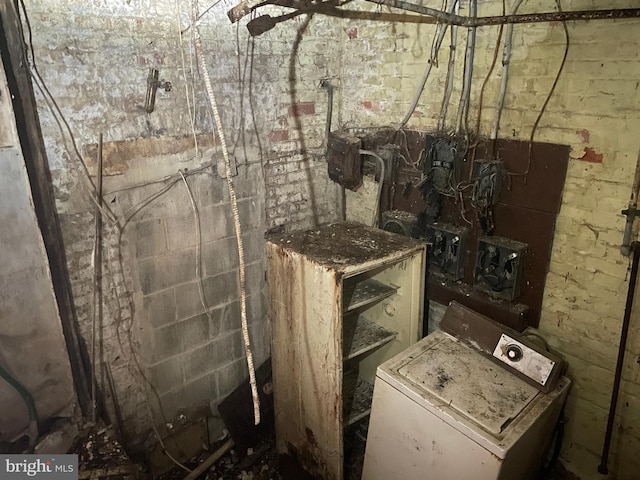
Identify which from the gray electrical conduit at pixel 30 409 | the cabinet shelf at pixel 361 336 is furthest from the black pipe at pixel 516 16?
the gray electrical conduit at pixel 30 409

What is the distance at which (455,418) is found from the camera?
172 centimetres

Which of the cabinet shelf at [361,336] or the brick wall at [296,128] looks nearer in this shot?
the brick wall at [296,128]

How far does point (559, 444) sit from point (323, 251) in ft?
4.75

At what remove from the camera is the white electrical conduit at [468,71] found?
212 cm

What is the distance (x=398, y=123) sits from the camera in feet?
8.47

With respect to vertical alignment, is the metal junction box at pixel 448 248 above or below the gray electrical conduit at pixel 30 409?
above

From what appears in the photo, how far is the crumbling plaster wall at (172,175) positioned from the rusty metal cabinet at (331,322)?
14.8 inches

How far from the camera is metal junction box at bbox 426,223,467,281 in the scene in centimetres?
237

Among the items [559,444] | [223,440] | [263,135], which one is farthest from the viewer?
[223,440]

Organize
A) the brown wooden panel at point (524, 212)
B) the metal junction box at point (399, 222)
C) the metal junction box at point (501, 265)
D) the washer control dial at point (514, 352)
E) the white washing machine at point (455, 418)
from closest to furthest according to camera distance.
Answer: the white washing machine at point (455, 418)
the washer control dial at point (514, 352)
the brown wooden panel at point (524, 212)
the metal junction box at point (501, 265)
the metal junction box at point (399, 222)

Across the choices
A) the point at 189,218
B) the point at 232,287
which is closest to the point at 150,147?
the point at 189,218

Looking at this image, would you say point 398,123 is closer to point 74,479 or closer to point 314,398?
point 314,398

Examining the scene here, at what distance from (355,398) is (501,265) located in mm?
1077

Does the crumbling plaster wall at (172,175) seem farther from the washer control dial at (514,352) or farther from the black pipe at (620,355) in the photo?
the black pipe at (620,355)
